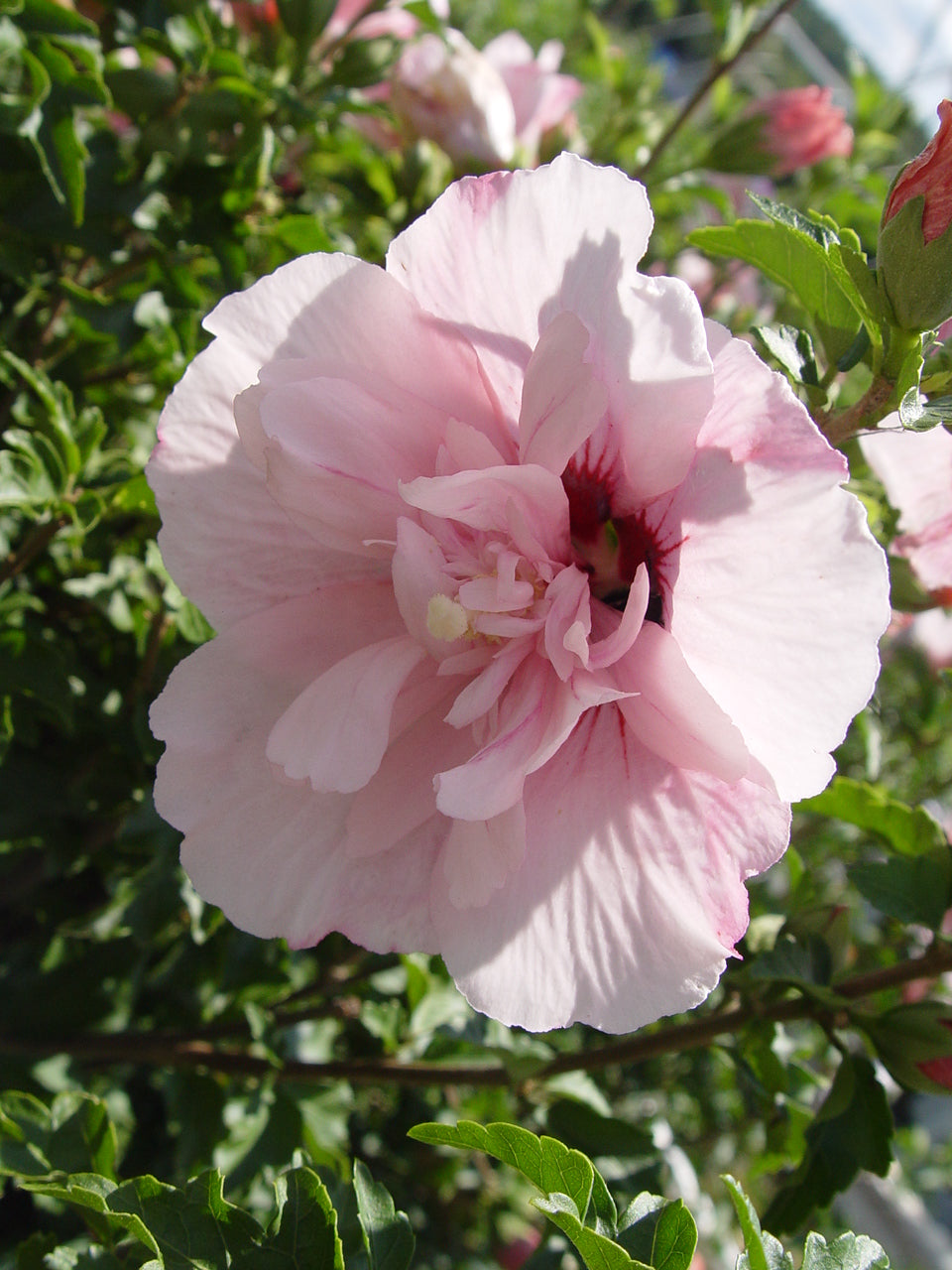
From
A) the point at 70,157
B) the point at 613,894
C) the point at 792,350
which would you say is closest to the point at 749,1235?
the point at 613,894

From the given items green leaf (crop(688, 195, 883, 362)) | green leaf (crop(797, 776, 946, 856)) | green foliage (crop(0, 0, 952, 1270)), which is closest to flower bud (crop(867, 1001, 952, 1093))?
green foliage (crop(0, 0, 952, 1270))

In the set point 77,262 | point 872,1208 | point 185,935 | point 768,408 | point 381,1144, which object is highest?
point 768,408

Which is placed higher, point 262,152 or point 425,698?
point 262,152

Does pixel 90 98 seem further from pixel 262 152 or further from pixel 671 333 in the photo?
pixel 671 333

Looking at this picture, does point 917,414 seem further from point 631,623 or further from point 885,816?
point 885,816

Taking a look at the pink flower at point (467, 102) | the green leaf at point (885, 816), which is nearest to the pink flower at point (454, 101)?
the pink flower at point (467, 102)

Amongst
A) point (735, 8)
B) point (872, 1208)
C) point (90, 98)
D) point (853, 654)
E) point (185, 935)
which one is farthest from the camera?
point (872, 1208)

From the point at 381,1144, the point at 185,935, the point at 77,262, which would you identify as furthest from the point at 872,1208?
the point at 77,262
